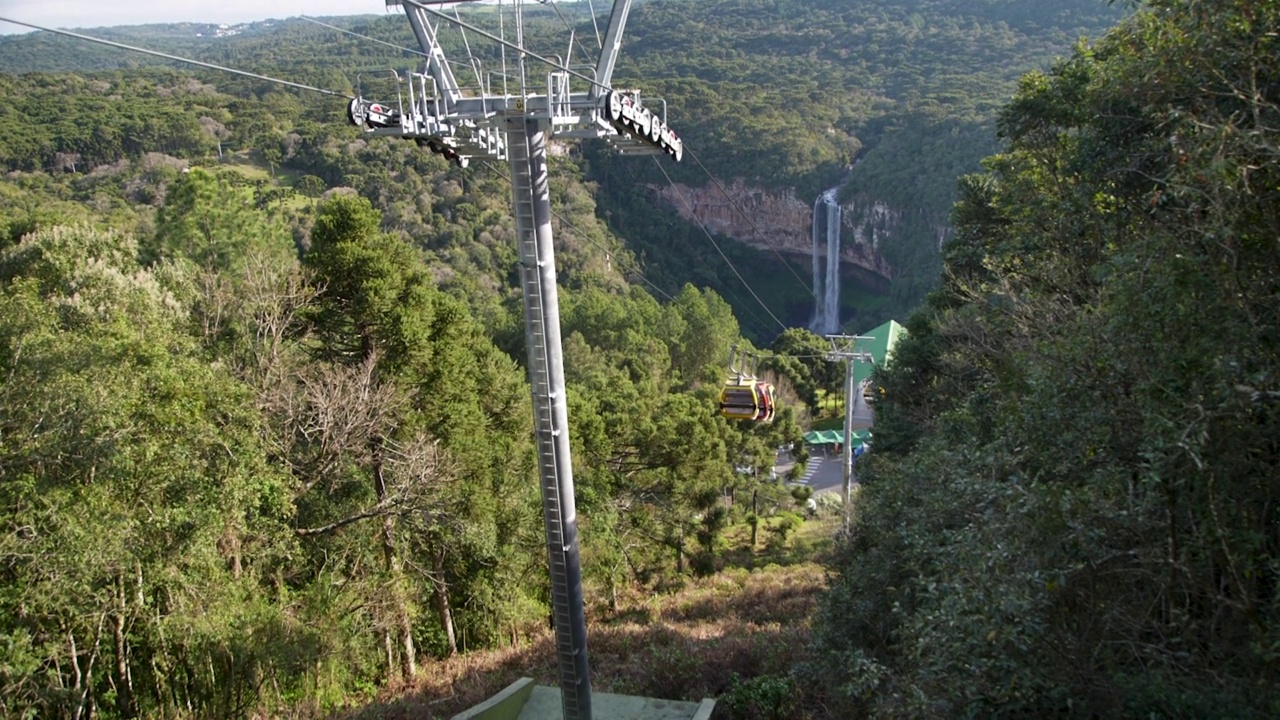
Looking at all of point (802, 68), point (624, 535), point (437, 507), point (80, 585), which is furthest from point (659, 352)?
point (802, 68)

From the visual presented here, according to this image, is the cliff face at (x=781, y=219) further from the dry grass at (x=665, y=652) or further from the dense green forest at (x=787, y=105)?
the dry grass at (x=665, y=652)

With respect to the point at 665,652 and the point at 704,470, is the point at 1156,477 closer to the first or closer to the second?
the point at 665,652

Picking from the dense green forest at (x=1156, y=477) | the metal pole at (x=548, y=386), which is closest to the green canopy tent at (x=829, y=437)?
the metal pole at (x=548, y=386)

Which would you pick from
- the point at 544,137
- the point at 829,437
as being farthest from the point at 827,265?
the point at 544,137

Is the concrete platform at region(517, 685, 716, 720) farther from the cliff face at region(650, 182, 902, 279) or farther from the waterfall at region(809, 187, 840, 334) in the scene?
the waterfall at region(809, 187, 840, 334)

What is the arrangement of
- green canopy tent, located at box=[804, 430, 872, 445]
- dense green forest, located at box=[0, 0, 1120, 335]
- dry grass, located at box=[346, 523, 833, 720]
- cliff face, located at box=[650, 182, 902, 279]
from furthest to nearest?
1. cliff face, located at box=[650, 182, 902, 279]
2. dense green forest, located at box=[0, 0, 1120, 335]
3. green canopy tent, located at box=[804, 430, 872, 445]
4. dry grass, located at box=[346, 523, 833, 720]

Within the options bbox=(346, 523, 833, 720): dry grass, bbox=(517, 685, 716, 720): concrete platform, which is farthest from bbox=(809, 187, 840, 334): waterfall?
bbox=(517, 685, 716, 720): concrete platform
